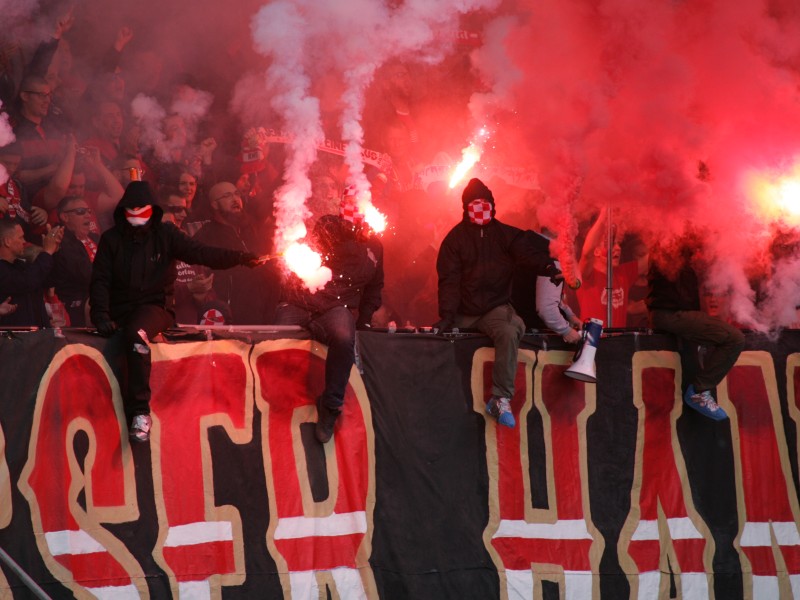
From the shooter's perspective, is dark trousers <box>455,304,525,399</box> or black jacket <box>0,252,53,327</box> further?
black jacket <box>0,252,53,327</box>

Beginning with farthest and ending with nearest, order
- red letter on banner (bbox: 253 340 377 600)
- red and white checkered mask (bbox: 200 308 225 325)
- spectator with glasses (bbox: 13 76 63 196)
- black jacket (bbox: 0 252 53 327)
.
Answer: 1. red and white checkered mask (bbox: 200 308 225 325)
2. spectator with glasses (bbox: 13 76 63 196)
3. black jacket (bbox: 0 252 53 327)
4. red letter on banner (bbox: 253 340 377 600)

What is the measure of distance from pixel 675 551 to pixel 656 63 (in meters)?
3.91

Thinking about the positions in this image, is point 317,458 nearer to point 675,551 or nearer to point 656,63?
point 675,551

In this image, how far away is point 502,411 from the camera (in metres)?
6.74

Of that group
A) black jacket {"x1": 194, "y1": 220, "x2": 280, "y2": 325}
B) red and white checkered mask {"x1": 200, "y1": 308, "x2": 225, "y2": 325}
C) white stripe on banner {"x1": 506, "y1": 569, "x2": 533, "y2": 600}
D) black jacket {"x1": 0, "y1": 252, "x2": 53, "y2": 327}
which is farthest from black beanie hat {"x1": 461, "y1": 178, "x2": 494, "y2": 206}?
black jacket {"x1": 0, "y1": 252, "x2": 53, "y2": 327}

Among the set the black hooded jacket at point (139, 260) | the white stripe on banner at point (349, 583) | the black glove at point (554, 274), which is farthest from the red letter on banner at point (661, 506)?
the black hooded jacket at point (139, 260)

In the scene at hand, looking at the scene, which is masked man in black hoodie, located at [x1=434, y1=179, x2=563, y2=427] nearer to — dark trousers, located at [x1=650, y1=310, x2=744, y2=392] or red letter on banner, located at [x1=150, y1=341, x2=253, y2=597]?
dark trousers, located at [x1=650, y1=310, x2=744, y2=392]

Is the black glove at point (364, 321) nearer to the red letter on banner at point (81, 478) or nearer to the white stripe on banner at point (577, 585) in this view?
the red letter on banner at point (81, 478)

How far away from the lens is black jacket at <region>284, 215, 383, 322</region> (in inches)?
266

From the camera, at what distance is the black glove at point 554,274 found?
Answer: 688 cm

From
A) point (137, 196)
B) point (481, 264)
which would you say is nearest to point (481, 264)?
point (481, 264)

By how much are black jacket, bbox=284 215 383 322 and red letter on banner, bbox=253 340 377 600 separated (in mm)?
352

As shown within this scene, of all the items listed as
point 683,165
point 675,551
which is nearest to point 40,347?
point 675,551

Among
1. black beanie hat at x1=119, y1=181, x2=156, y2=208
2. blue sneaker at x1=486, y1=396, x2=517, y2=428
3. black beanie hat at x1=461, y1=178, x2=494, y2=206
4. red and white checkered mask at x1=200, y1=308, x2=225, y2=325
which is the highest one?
black beanie hat at x1=461, y1=178, x2=494, y2=206
